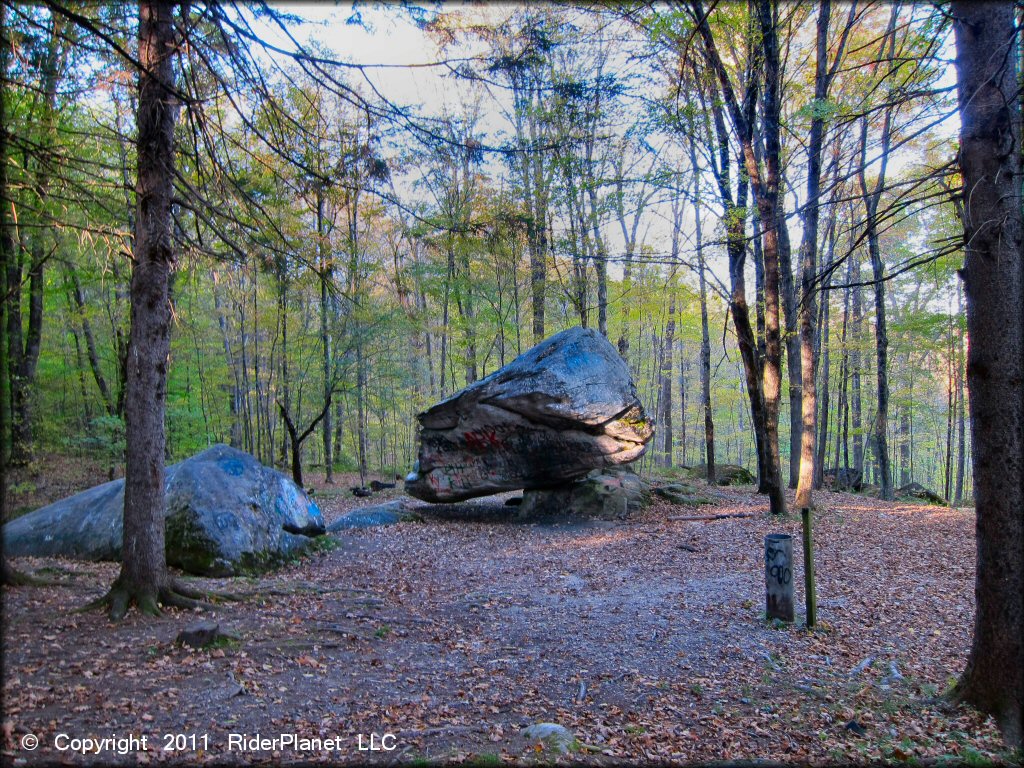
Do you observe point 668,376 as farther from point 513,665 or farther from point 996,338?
point 996,338

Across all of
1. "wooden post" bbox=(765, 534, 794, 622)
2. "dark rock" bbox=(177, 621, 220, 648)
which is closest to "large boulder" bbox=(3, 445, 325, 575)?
"dark rock" bbox=(177, 621, 220, 648)

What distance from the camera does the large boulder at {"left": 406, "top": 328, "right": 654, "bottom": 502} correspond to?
1151 centimetres

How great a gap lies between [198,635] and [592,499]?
856cm

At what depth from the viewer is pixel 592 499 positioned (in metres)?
12.1

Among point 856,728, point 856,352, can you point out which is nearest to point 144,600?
point 856,728

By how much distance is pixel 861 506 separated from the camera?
1253cm

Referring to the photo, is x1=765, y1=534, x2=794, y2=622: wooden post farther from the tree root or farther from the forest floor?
the tree root

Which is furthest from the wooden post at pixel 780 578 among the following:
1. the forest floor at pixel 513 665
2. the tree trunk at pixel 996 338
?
the tree trunk at pixel 996 338

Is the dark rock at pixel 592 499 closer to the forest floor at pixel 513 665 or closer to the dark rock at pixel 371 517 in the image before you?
the dark rock at pixel 371 517

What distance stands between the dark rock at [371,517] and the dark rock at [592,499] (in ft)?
8.52

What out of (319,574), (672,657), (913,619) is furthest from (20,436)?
(913,619)

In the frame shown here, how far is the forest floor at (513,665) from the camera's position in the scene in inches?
137

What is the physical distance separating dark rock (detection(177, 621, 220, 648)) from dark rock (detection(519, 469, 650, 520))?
811 centimetres

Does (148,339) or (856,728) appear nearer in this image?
(856,728)
